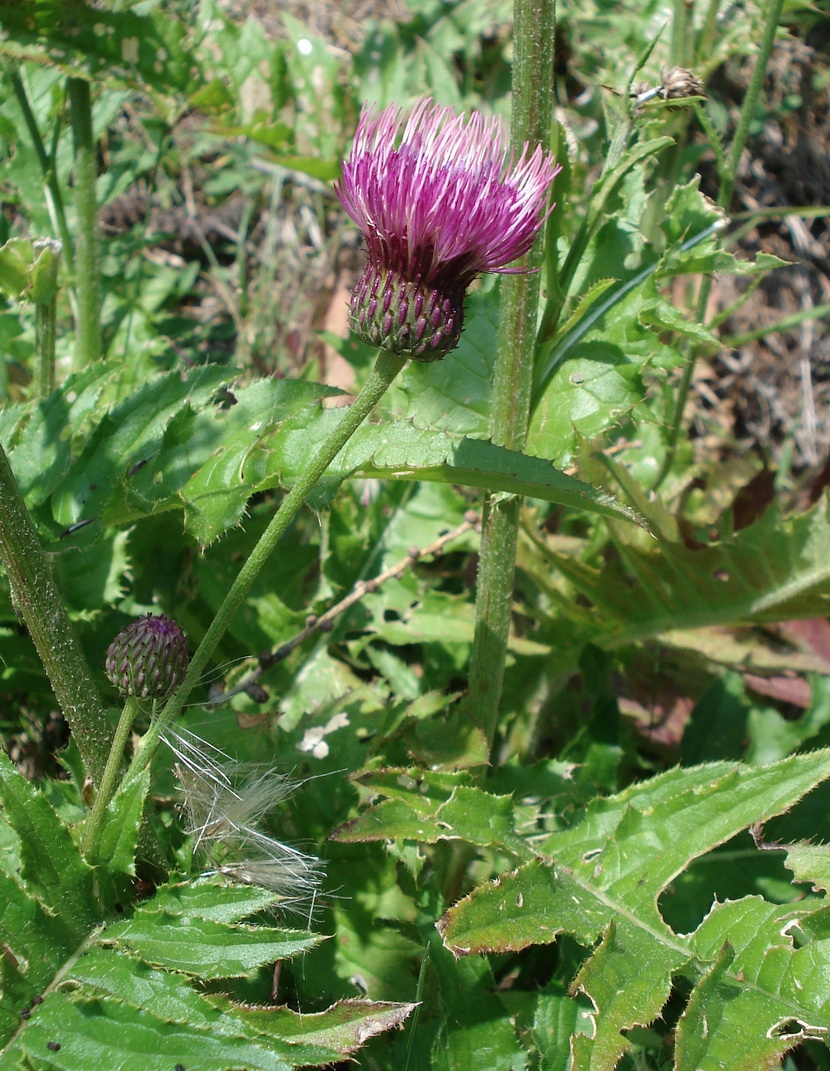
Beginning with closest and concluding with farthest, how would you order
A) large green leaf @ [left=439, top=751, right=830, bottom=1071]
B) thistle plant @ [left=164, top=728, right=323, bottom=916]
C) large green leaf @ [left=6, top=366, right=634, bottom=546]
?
large green leaf @ [left=6, top=366, right=634, bottom=546], large green leaf @ [left=439, top=751, right=830, bottom=1071], thistle plant @ [left=164, top=728, right=323, bottom=916]

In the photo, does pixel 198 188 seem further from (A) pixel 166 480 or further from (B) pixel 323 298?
(A) pixel 166 480

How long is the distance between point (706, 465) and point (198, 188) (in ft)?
11.0

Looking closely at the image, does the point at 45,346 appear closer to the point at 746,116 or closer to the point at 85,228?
the point at 85,228

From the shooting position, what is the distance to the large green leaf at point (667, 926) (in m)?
1.76

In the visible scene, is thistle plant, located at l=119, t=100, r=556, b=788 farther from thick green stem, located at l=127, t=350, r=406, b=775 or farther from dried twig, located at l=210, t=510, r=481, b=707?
dried twig, located at l=210, t=510, r=481, b=707

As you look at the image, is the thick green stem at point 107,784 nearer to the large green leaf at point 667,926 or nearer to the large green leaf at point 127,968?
the large green leaf at point 127,968

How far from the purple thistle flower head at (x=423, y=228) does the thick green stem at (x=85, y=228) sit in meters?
1.70

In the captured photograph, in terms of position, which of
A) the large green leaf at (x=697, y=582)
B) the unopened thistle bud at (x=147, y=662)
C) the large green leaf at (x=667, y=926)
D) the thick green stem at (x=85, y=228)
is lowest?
the large green leaf at (x=667, y=926)

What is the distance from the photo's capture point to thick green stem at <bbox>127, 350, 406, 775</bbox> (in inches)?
60.6

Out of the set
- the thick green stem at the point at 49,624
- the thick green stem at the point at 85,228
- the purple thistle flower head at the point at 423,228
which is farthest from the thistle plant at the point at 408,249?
the thick green stem at the point at 85,228

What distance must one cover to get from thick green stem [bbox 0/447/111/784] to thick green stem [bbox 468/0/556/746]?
35.8 inches

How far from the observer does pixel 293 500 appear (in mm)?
1567

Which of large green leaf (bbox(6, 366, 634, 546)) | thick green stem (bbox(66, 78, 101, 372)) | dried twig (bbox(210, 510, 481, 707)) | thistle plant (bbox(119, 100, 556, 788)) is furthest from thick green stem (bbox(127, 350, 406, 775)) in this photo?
thick green stem (bbox(66, 78, 101, 372))

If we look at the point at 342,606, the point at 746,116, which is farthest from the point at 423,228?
the point at 746,116
